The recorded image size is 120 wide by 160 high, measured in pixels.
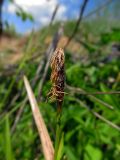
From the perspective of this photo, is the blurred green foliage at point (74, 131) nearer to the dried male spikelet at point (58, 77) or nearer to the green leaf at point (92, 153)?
the green leaf at point (92, 153)

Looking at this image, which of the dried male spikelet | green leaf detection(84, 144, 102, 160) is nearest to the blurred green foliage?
green leaf detection(84, 144, 102, 160)

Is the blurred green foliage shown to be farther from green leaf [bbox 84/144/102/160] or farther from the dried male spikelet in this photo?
the dried male spikelet

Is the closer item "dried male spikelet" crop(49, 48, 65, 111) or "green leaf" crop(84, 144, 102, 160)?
"dried male spikelet" crop(49, 48, 65, 111)

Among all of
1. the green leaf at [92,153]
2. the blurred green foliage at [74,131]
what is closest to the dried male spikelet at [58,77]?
the blurred green foliage at [74,131]

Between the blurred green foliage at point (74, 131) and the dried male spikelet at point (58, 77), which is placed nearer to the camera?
the dried male spikelet at point (58, 77)

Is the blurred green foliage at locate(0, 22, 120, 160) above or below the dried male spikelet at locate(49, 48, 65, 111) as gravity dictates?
below

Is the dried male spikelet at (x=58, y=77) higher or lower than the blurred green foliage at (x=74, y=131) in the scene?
higher

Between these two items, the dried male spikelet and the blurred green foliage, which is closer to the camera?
the dried male spikelet

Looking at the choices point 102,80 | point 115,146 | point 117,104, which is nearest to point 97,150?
point 115,146

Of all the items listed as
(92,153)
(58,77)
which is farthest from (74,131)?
(58,77)

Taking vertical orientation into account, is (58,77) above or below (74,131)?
above

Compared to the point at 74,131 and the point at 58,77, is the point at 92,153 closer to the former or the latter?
the point at 74,131

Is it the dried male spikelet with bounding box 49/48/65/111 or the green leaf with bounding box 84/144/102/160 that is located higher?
the dried male spikelet with bounding box 49/48/65/111
